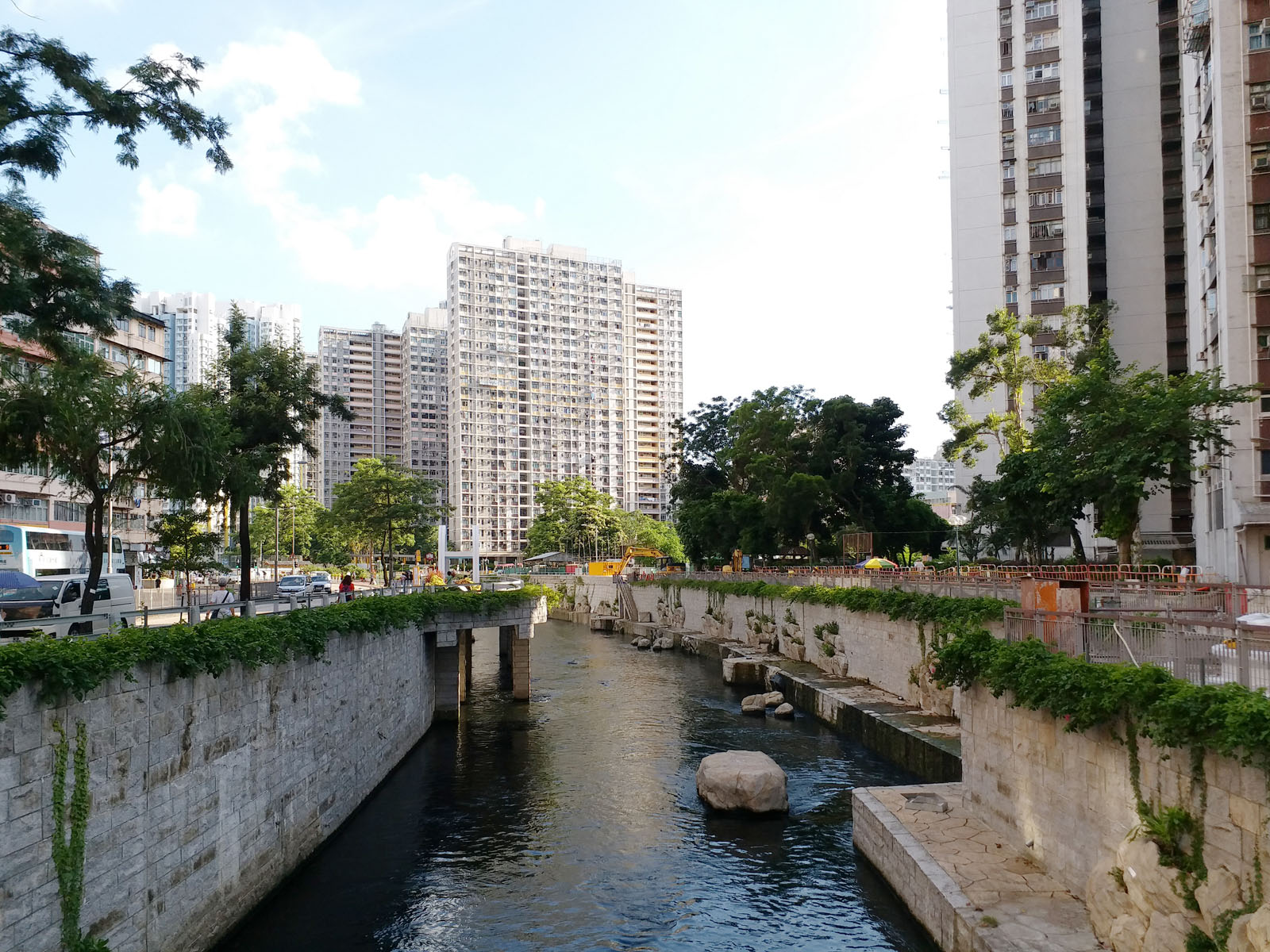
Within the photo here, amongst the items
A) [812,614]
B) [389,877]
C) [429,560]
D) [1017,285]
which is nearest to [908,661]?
[812,614]

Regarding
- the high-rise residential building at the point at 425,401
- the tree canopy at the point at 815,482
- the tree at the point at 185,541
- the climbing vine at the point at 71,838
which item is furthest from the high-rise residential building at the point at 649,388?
the climbing vine at the point at 71,838

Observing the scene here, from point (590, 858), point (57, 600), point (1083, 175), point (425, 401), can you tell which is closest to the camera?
point (590, 858)

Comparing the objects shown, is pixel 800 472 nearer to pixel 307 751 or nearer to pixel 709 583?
pixel 709 583

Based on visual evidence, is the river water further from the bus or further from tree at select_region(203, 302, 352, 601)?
the bus

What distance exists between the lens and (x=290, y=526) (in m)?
111

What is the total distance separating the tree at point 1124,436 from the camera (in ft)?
93.7

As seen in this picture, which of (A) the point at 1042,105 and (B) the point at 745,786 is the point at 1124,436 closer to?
(B) the point at 745,786

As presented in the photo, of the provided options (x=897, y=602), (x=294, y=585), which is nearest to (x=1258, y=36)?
(x=897, y=602)

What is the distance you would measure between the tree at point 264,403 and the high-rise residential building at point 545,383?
110m

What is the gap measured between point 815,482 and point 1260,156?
Answer: 2843 cm

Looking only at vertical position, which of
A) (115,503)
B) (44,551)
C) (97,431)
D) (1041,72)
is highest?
(1041,72)

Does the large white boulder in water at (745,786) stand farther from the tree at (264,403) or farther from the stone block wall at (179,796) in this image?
the tree at (264,403)

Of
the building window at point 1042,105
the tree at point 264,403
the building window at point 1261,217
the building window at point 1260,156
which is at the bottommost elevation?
the tree at point 264,403

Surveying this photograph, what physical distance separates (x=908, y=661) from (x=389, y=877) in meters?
18.6
